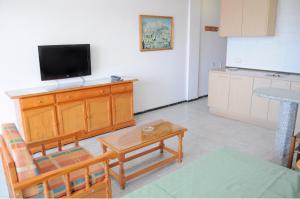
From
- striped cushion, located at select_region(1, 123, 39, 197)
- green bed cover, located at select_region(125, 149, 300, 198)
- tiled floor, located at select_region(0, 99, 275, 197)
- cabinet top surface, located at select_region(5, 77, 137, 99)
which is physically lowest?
tiled floor, located at select_region(0, 99, 275, 197)

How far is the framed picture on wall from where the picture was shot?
15.6 ft

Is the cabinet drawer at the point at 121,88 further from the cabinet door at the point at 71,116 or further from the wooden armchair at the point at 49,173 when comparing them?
the wooden armchair at the point at 49,173

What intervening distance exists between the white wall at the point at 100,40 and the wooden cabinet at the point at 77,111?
461 millimetres

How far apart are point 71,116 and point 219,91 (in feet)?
9.27

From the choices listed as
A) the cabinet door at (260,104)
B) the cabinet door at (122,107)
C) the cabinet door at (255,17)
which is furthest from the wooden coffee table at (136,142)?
the cabinet door at (255,17)

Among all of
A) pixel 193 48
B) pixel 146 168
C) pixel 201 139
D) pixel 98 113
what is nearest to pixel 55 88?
pixel 98 113

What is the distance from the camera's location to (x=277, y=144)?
2.95 m

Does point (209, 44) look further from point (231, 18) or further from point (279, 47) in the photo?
point (279, 47)

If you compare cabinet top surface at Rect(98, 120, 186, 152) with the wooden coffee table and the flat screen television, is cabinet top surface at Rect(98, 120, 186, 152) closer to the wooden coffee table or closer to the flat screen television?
the wooden coffee table

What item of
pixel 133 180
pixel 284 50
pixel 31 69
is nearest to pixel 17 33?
pixel 31 69

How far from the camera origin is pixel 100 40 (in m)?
4.21

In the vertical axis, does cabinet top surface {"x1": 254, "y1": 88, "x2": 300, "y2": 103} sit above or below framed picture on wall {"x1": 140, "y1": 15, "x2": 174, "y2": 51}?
below

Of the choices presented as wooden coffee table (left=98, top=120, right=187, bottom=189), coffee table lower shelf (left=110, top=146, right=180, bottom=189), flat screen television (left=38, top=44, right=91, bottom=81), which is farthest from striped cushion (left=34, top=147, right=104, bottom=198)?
flat screen television (left=38, top=44, right=91, bottom=81)

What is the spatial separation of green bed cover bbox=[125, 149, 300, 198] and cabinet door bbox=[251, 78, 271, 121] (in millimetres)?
2521
